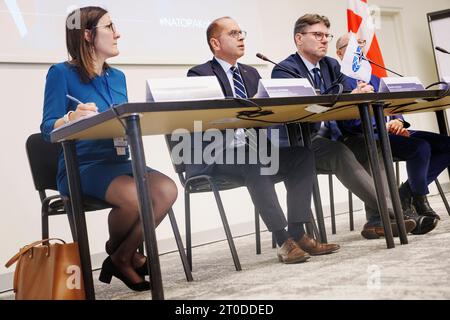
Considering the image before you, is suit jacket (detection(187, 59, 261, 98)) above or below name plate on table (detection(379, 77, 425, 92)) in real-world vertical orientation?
above

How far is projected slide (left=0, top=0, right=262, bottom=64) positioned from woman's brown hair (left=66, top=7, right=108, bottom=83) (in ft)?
3.48

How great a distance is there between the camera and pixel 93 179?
2047 millimetres

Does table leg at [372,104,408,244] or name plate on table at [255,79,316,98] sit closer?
name plate on table at [255,79,316,98]

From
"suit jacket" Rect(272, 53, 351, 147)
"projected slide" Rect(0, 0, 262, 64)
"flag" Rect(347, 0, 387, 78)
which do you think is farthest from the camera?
"flag" Rect(347, 0, 387, 78)

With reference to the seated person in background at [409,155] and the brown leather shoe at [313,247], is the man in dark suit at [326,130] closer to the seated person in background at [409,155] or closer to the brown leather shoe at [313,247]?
the seated person in background at [409,155]

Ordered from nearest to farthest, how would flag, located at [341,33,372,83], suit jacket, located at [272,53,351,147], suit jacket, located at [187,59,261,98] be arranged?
suit jacket, located at [187,59,261,98] < suit jacket, located at [272,53,351,147] < flag, located at [341,33,372,83]

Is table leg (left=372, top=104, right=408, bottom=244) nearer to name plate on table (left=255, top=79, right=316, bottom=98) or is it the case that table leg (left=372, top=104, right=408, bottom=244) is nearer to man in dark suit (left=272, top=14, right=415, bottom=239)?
man in dark suit (left=272, top=14, right=415, bottom=239)

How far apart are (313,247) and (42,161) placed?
3.88 feet

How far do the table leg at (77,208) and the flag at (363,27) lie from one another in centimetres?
296

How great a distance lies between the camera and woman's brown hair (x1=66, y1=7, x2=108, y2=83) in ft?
7.17

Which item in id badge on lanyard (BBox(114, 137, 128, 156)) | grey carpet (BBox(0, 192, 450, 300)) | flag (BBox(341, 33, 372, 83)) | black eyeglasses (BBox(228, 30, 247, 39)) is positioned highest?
black eyeglasses (BBox(228, 30, 247, 39))

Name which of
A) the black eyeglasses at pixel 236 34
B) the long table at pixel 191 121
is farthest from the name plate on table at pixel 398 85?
the black eyeglasses at pixel 236 34

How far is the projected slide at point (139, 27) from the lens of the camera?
3.15 m

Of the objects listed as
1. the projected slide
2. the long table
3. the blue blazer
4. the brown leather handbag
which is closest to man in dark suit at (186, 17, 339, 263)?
the long table
